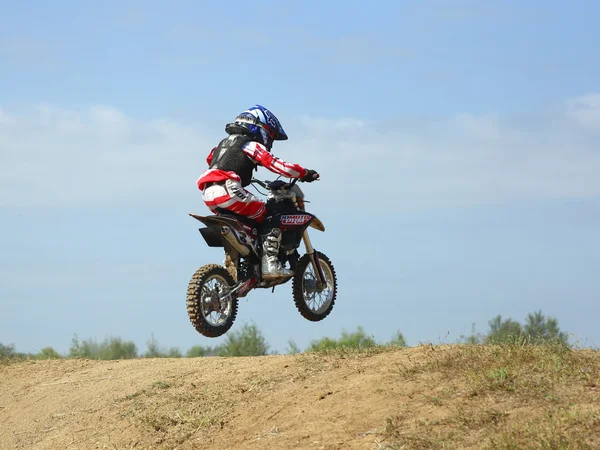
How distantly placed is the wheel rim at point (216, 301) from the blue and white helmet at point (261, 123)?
2.18m

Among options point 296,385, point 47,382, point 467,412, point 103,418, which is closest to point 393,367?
point 296,385

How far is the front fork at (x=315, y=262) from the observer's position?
43.9ft

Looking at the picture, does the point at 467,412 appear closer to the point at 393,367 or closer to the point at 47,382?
the point at 393,367

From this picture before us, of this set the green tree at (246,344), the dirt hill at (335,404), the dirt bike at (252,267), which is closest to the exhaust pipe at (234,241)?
the dirt bike at (252,267)

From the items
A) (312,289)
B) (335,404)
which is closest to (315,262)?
(312,289)

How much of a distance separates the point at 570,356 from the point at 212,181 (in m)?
5.26

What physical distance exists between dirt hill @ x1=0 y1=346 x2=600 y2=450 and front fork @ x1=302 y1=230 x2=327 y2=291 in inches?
83.9

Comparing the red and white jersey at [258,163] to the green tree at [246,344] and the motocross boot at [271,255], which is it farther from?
the green tree at [246,344]

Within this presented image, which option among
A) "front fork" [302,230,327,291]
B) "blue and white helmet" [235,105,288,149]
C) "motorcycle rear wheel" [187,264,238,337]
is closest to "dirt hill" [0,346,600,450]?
"motorcycle rear wheel" [187,264,238,337]

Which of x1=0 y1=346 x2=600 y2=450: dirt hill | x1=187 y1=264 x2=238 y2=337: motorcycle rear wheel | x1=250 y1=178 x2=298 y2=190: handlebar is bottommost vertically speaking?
x1=0 y1=346 x2=600 y2=450: dirt hill

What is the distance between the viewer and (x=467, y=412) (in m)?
8.03

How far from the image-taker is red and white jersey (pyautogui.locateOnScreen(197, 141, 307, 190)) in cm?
1208

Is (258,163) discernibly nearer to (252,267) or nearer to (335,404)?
(252,267)

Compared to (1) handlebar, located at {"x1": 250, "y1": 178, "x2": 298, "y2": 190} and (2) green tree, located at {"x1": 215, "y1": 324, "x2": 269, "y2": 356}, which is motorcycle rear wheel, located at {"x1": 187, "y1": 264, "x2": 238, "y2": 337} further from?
(2) green tree, located at {"x1": 215, "y1": 324, "x2": 269, "y2": 356}
